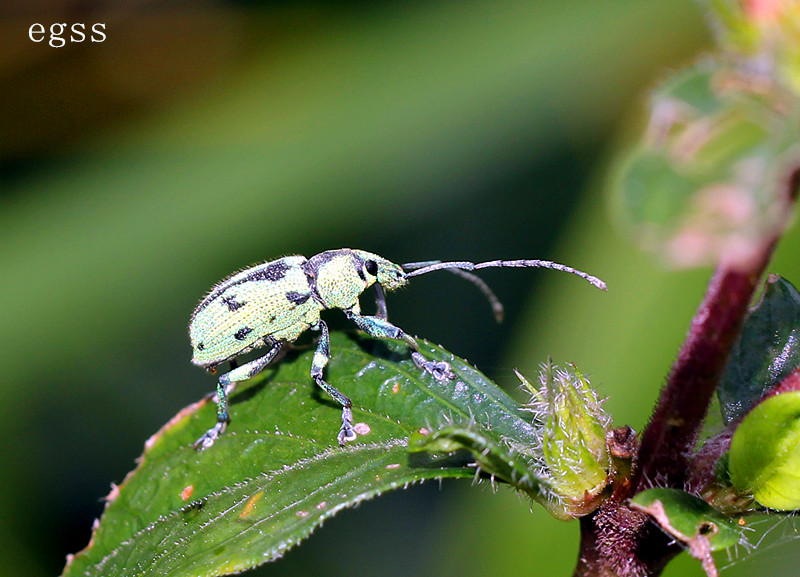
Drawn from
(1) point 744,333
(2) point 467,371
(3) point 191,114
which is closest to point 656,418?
(1) point 744,333

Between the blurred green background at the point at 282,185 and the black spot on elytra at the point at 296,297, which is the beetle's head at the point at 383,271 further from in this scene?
the blurred green background at the point at 282,185

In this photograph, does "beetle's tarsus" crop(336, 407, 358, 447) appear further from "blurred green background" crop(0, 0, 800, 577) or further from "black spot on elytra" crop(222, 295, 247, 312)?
"blurred green background" crop(0, 0, 800, 577)

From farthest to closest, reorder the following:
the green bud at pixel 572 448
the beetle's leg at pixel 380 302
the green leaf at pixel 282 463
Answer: the beetle's leg at pixel 380 302, the green leaf at pixel 282 463, the green bud at pixel 572 448

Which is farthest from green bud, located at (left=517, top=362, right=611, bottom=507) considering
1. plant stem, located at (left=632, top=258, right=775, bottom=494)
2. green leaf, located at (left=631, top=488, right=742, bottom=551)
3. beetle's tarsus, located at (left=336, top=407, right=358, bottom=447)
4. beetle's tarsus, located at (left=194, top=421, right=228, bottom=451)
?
beetle's tarsus, located at (left=194, top=421, right=228, bottom=451)

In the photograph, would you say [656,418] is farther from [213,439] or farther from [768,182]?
[213,439]

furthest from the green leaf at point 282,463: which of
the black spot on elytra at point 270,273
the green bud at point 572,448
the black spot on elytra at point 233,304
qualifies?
the black spot on elytra at point 270,273
